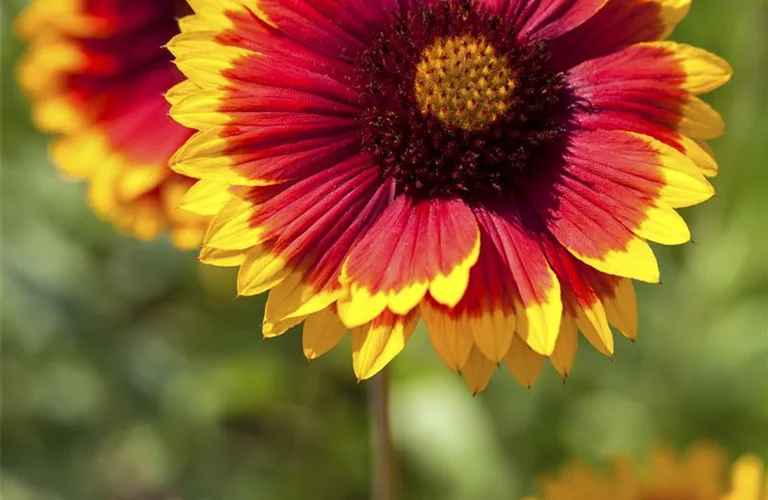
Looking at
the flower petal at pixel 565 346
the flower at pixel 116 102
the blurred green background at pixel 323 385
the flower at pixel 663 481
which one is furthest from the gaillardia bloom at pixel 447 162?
the blurred green background at pixel 323 385

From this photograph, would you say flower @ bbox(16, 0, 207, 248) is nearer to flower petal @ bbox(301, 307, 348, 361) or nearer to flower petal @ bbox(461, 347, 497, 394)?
flower petal @ bbox(301, 307, 348, 361)

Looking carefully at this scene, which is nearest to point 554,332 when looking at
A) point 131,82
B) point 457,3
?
point 457,3

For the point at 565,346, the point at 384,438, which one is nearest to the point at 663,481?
the point at 384,438

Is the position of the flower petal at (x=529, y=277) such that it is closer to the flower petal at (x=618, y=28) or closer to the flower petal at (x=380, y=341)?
the flower petal at (x=380, y=341)

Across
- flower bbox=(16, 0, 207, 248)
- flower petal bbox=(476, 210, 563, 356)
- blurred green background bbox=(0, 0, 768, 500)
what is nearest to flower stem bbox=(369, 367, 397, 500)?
flower petal bbox=(476, 210, 563, 356)

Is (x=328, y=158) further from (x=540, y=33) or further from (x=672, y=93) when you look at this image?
(x=672, y=93)

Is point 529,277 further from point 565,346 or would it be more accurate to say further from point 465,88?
point 465,88
